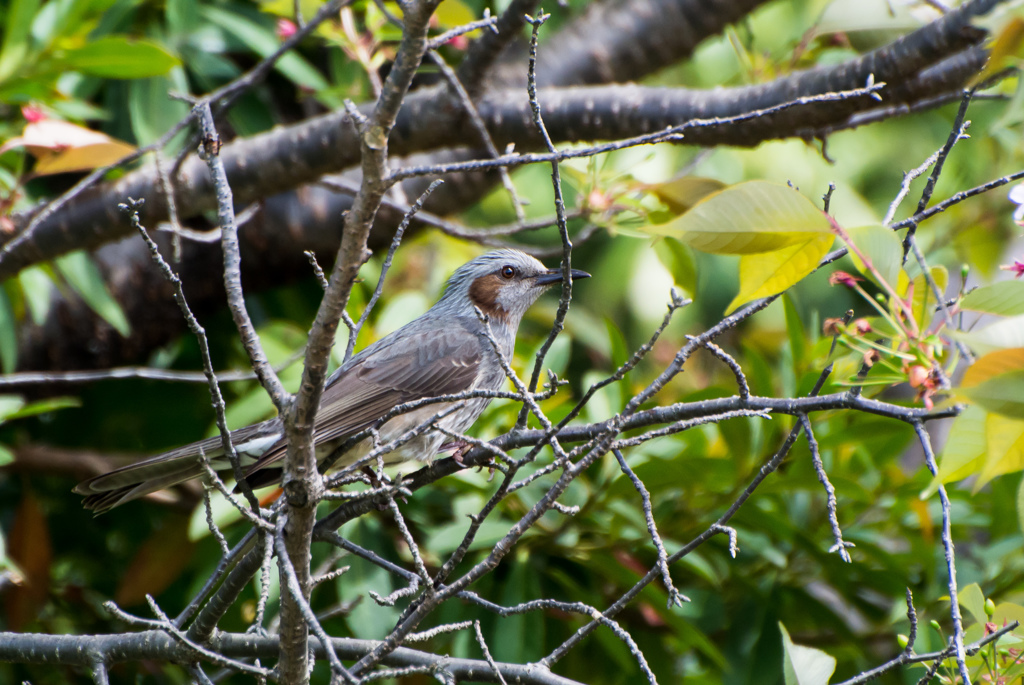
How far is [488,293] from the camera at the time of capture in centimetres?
465

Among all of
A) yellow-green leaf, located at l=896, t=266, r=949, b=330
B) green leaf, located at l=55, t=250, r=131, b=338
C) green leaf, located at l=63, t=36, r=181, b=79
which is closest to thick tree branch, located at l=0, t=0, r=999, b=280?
green leaf, located at l=55, t=250, r=131, b=338

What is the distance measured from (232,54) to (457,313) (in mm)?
2288

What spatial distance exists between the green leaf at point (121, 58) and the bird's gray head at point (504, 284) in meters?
1.68

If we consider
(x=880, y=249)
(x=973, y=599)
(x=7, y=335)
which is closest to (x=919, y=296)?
(x=880, y=249)

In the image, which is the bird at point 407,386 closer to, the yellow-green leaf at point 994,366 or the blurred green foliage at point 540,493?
the blurred green foliage at point 540,493

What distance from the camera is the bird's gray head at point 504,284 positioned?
462cm

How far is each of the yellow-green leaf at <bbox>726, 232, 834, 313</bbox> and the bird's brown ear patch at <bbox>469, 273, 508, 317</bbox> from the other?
2.89 m

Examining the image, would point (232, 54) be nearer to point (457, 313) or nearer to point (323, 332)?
point (457, 313)

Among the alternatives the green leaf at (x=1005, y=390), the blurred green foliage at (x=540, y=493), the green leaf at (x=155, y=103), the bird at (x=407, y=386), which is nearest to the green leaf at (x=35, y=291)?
the blurred green foliage at (x=540, y=493)

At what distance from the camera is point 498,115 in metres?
3.96

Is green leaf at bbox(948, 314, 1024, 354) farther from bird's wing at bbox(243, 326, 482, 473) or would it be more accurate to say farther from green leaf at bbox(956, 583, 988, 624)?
Answer: bird's wing at bbox(243, 326, 482, 473)

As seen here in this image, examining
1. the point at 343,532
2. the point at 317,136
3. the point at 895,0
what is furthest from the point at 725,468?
the point at 317,136

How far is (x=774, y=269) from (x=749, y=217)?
0.22 m

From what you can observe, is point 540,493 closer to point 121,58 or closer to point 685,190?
point 685,190
